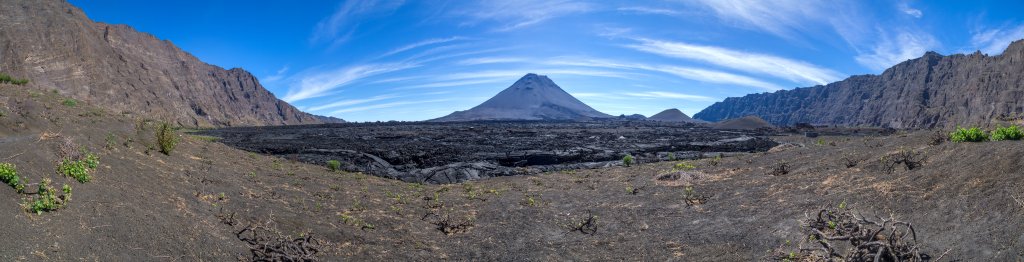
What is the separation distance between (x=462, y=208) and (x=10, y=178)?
1022cm

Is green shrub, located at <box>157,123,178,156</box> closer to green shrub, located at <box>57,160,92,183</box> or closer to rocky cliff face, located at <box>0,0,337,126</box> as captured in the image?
green shrub, located at <box>57,160,92,183</box>

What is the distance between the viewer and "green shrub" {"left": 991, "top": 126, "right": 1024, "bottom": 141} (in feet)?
36.9

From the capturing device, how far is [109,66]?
11619 centimetres

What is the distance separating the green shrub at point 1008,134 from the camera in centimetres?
1126

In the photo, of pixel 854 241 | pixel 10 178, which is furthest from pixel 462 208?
pixel 854 241

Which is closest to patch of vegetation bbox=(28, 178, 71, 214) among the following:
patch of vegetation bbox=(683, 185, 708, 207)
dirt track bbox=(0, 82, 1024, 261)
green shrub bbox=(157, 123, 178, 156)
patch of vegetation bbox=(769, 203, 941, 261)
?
dirt track bbox=(0, 82, 1024, 261)

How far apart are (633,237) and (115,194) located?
10.8 meters

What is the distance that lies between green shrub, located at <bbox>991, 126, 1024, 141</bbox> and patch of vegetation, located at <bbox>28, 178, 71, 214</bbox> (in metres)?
19.1

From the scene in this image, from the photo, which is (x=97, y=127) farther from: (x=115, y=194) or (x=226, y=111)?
(x=226, y=111)

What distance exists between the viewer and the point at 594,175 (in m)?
23.5

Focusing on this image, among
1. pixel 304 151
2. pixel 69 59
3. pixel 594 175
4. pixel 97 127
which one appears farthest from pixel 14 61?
pixel 594 175

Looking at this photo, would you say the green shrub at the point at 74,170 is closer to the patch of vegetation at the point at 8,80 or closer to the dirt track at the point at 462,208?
the dirt track at the point at 462,208

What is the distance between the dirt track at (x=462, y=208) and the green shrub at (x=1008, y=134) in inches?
30.5

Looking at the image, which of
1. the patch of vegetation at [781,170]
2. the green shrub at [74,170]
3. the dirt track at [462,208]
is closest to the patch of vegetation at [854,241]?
the dirt track at [462,208]
